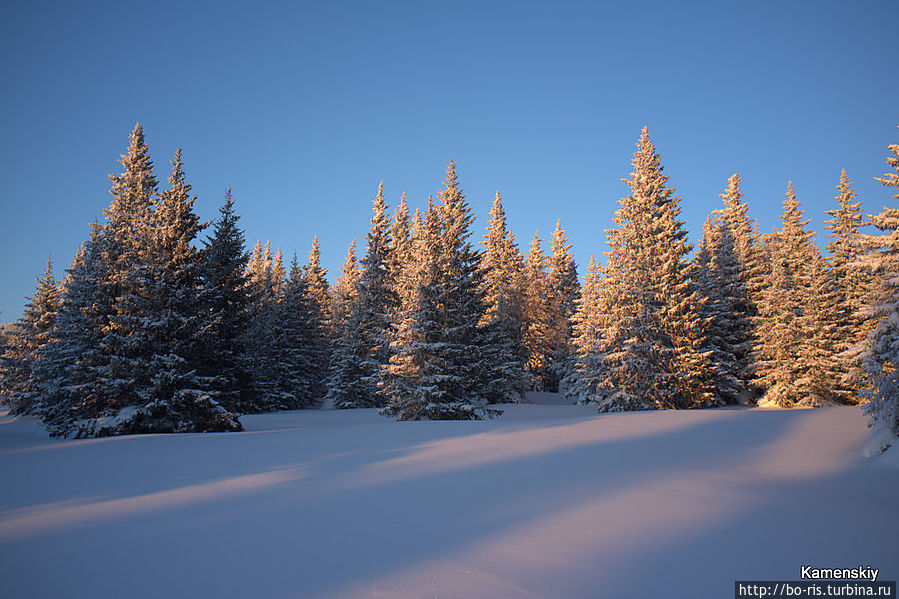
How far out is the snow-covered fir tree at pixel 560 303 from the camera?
139 feet

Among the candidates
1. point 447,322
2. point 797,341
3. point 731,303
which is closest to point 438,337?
point 447,322

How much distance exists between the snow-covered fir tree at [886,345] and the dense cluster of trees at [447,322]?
1.8 inches

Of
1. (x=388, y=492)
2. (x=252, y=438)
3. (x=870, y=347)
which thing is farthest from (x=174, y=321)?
(x=870, y=347)

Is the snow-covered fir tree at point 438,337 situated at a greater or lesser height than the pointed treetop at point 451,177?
lesser

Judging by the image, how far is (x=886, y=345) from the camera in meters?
8.74

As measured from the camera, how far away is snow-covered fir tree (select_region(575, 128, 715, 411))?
23047 millimetres

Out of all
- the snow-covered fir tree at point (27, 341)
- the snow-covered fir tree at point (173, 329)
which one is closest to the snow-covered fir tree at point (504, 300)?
→ the snow-covered fir tree at point (173, 329)

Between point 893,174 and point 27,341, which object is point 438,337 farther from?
point 27,341

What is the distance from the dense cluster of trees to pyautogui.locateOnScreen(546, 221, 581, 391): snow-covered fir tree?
2.87 m

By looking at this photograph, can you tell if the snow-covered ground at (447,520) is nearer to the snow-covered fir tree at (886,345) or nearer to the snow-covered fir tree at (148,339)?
the snow-covered fir tree at (886,345)

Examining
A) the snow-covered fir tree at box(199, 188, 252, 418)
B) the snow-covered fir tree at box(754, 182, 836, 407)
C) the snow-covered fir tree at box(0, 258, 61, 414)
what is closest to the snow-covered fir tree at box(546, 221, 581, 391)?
the snow-covered fir tree at box(754, 182, 836, 407)

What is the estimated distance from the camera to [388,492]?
20.4 feet

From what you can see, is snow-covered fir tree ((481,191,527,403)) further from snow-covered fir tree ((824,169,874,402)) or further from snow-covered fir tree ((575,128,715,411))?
snow-covered fir tree ((824,169,874,402))

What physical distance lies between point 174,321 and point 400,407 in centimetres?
996
